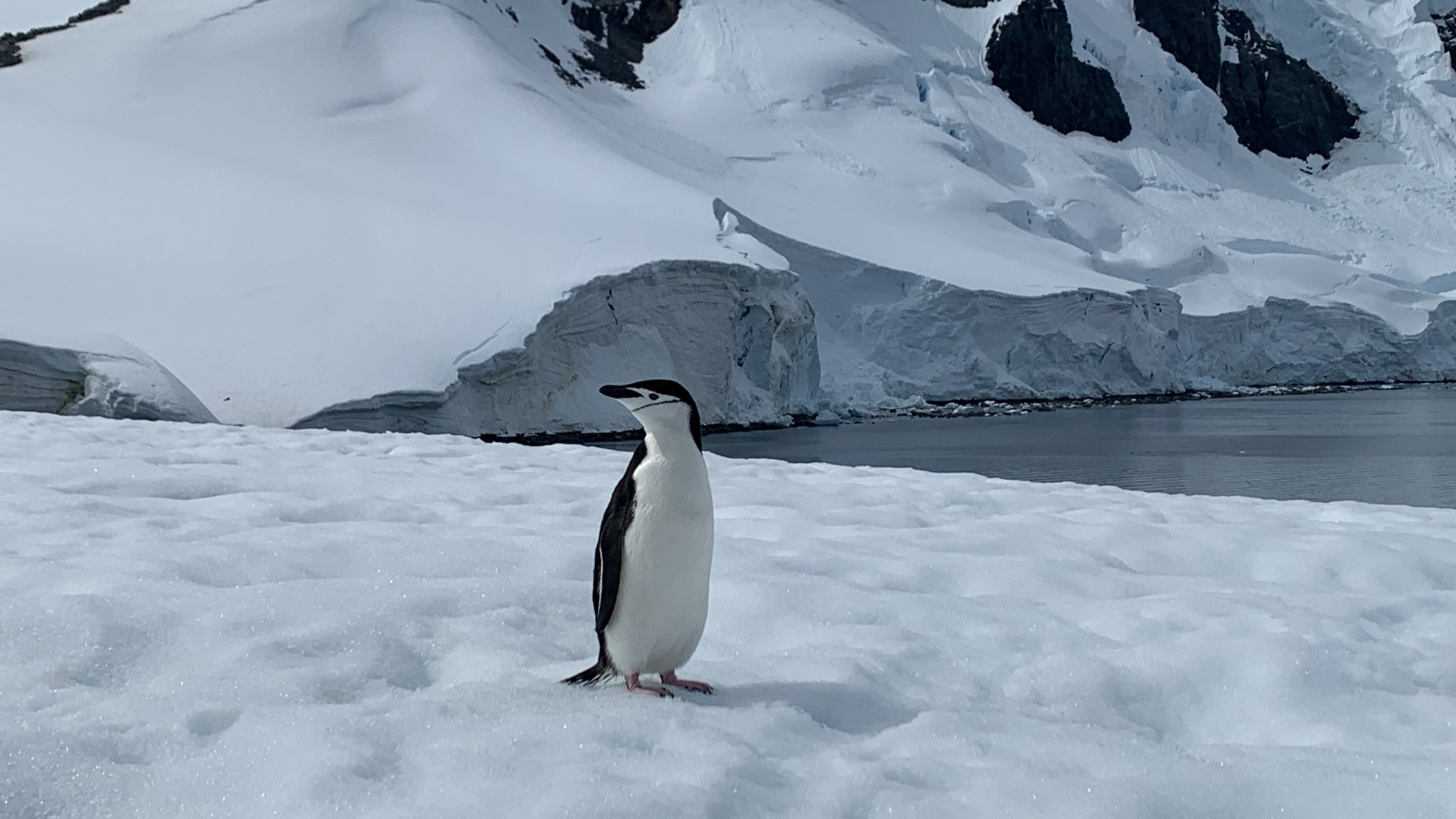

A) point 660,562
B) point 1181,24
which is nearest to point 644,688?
point 660,562

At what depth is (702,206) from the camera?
24.9m

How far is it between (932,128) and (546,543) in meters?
38.3

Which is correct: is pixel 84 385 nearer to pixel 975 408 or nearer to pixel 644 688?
Result: pixel 644 688

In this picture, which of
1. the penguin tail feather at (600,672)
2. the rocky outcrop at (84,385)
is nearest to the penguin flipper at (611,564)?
the penguin tail feather at (600,672)

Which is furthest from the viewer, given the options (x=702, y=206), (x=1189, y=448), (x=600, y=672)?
(x=702, y=206)

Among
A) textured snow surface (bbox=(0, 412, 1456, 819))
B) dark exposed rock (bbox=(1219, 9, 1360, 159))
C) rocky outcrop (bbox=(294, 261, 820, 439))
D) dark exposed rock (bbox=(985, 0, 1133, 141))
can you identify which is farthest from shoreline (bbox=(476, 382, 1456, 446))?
dark exposed rock (bbox=(1219, 9, 1360, 159))

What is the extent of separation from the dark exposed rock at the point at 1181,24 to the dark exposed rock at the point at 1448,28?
445 inches

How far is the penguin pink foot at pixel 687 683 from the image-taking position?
86.1 inches

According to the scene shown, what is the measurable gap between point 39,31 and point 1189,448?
31.2 metres

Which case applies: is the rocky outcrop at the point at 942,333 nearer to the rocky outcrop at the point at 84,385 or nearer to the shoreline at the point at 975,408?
the shoreline at the point at 975,408

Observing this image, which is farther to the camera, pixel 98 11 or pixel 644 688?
pixel 98 11

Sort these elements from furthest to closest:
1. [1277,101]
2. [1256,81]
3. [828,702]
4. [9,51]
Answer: [1256,81] → [1277,101] → [9,51] → [828,702]

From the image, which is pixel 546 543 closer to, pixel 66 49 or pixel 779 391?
pixel 779 391

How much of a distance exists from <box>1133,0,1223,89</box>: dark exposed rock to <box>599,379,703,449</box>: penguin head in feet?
207
